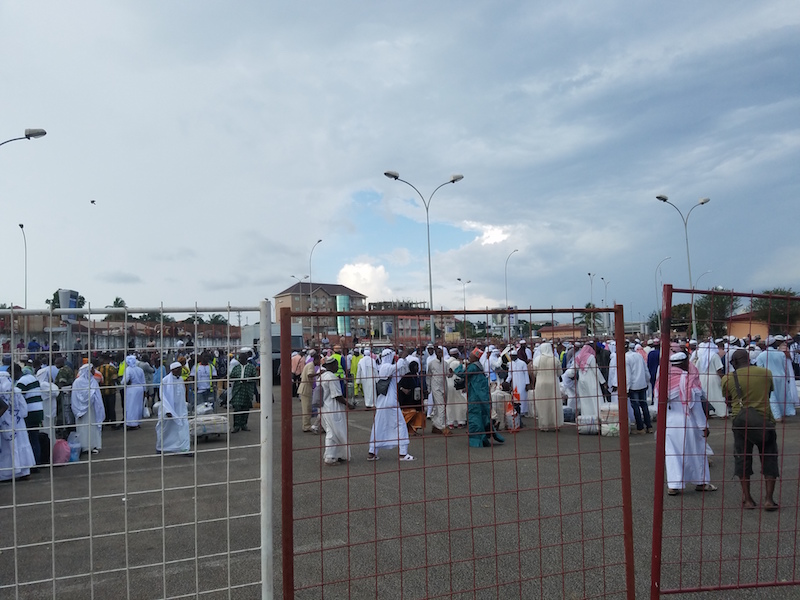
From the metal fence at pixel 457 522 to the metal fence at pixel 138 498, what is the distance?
0.39 meters

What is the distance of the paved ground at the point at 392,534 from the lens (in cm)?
430

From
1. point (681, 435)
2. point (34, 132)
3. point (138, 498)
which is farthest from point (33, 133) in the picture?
point (681, 435)

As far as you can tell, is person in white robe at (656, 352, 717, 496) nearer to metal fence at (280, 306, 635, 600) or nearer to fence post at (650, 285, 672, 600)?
metal fence at (280, 306, 635, 600)

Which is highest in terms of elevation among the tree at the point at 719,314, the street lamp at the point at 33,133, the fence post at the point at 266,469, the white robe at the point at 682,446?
the street lamp at the point at 33,133

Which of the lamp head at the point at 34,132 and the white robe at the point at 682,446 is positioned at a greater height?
the lamp head at the point at 34,132

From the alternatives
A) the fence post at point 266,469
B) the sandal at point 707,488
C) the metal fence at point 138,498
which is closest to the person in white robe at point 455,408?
the metal fence at point 138,498

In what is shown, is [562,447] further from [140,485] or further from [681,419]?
[140,485]

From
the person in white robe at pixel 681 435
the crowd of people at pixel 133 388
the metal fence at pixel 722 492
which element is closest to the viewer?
the crowd of people at pixel 133 388

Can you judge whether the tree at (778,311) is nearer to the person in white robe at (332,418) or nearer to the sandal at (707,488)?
the sandal at (707,488)

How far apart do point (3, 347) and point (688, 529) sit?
631 centimetres

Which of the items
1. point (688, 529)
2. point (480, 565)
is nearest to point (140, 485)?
point (480, 565)

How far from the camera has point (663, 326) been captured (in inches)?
152

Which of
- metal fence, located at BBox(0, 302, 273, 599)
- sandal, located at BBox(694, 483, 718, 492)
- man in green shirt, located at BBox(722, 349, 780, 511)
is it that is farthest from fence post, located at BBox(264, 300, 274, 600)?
sandal, located at BBox(694, 483, 718, 492)

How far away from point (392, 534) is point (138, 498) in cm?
382
